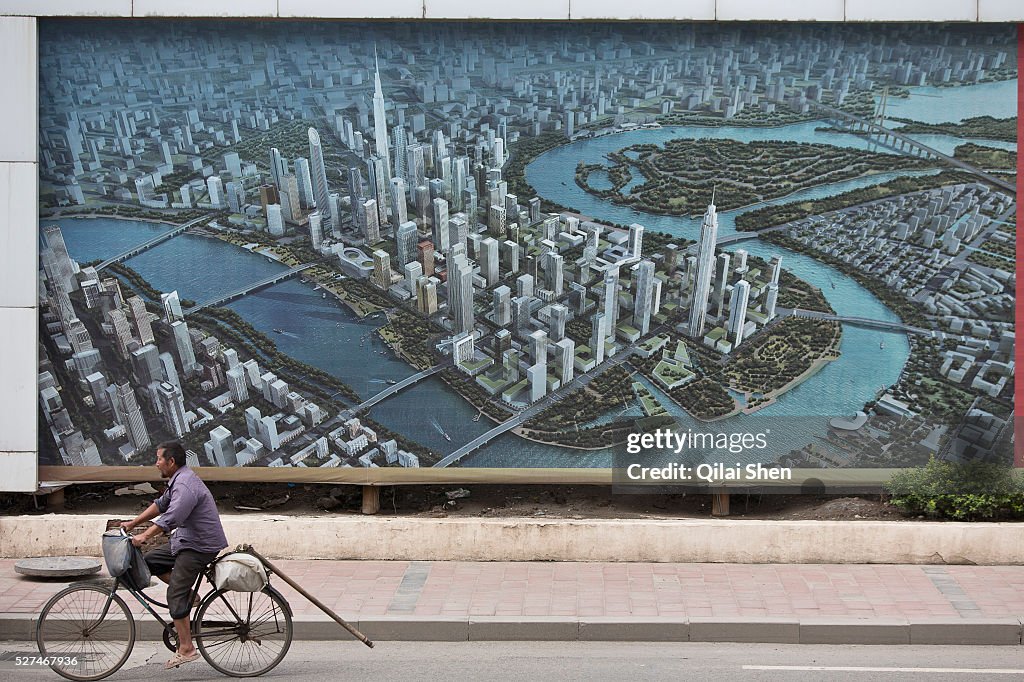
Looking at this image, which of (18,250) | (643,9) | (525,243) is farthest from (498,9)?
(18,250)

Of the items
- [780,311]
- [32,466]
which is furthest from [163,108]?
[780,311]

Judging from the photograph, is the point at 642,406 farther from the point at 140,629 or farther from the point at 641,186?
the point at 140,629

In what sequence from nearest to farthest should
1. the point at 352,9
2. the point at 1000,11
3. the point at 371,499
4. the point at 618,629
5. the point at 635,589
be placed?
the point at 618,629 < the point at 635,589 < the point at 1000,11 < the point at 352,9 < the point at 371,499

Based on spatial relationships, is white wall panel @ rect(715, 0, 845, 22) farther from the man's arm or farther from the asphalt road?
the man's arm

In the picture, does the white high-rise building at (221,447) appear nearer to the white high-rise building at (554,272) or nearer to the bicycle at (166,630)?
the bicycle at (166,630)

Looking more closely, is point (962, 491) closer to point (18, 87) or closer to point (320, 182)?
point (320, 182)

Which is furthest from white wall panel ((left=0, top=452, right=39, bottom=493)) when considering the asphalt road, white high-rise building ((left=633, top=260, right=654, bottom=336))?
white high-rise building ((left=633, top=260, right=654, bottom=336))
